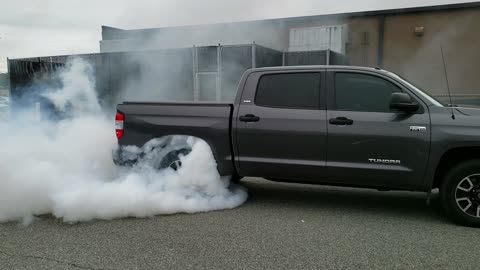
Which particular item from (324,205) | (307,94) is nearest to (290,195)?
(324,205)

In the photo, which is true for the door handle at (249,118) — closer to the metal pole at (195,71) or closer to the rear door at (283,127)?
the rear door at (283,127)

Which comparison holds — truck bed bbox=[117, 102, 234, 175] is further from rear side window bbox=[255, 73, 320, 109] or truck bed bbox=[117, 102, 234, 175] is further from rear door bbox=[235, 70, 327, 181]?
rear side window bbox=[255, 73, 320, 109]

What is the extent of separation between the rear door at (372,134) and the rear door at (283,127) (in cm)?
14

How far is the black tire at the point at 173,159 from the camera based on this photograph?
4.95 m

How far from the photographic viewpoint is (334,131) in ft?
14.4

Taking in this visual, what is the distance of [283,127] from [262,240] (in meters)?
1.35

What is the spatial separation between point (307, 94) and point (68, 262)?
2.86 m

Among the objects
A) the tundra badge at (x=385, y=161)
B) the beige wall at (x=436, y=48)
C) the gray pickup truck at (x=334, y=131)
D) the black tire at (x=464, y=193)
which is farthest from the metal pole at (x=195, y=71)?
the black tire at (x=464, y=193)

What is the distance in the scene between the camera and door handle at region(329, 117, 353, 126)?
14.2 ft

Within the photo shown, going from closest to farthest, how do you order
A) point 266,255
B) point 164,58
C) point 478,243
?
point 266,255 < point 478,243 < point 164,58

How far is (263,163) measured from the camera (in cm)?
465

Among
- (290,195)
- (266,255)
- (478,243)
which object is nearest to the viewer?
(266,255)

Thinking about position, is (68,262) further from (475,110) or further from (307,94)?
(475,110)

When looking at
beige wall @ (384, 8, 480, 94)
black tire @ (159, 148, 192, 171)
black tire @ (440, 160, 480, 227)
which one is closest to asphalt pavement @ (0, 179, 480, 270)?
black tire @ (440, 160, 480, 227)
